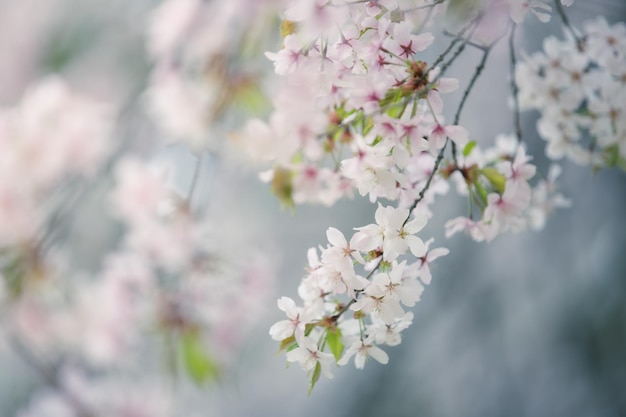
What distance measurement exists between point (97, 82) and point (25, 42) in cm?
38

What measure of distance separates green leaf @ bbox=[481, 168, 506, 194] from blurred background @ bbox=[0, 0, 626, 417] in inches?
23.9

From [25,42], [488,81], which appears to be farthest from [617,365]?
[25,42]

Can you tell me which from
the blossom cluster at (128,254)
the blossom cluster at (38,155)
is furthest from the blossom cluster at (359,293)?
the blossom cluster at (38,155)

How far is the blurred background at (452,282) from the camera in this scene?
5.47ft

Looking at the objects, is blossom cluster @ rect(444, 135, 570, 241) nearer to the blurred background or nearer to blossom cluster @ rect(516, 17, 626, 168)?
blossom cluster @ rect(516, 17, 626, 168)

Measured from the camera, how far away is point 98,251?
266 centimetres

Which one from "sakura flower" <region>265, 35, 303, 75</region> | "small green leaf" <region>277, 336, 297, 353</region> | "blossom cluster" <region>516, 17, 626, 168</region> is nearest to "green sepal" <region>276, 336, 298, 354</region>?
"small green leaf" <region>277, 336, 297, 353</region>

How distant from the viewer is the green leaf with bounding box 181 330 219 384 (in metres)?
1.11

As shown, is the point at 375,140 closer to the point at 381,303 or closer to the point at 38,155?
the point at 381,303

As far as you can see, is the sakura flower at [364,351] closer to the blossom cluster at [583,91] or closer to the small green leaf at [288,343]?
the small green leaf at [288,343]

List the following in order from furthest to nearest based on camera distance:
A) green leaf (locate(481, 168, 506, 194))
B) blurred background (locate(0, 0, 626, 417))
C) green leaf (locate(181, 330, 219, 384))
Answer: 1. blurred background (locate(0, 0, 626, 417))
2. green leaf (locate(181, 330, 219, 384))
3. green leaf (locate(481, 168, 506, 194))

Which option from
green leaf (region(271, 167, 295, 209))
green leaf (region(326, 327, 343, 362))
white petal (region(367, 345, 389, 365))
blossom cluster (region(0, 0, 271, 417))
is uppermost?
blossom cluster (region(0, 0, 271, 417))

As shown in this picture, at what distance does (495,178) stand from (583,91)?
0.21m

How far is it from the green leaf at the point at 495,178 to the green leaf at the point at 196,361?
715mm
